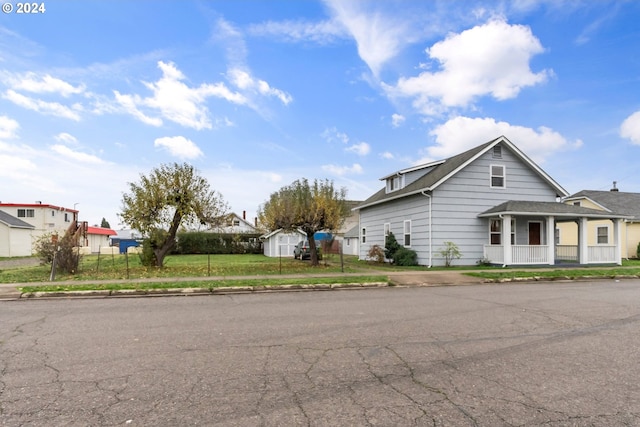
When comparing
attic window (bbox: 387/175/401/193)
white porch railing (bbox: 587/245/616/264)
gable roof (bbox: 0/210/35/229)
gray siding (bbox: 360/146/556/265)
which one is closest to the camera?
gray siding (bbox: 360/146/556/265)

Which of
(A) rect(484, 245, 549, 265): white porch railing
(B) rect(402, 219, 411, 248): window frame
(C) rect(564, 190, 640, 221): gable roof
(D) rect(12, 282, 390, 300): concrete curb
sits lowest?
(D) rect(12, 282, 390, 300): concrete curb

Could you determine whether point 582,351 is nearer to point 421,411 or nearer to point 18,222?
point 421,411

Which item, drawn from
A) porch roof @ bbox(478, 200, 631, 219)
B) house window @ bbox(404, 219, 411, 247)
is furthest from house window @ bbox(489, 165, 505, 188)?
house window @ bbox(404, 219, 411, 247)

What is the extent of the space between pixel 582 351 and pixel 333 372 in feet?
11.8

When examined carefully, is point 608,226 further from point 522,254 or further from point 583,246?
point 522,254

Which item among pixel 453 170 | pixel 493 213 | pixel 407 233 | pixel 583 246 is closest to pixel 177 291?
pixel 407 233

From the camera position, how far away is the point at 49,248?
59.6ft

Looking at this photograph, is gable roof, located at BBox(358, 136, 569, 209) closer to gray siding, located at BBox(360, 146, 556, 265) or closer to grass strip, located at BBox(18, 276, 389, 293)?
gray siding, located at BBox(360, 146, 556, 265)

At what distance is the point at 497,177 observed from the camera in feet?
73.3

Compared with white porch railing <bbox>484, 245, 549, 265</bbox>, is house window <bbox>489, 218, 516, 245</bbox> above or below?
above

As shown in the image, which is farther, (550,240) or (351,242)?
(351,242)

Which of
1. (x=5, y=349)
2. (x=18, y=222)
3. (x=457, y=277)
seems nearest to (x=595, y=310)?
(x=457, y=277)

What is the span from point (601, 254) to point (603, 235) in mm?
7893

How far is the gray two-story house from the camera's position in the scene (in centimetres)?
2094
